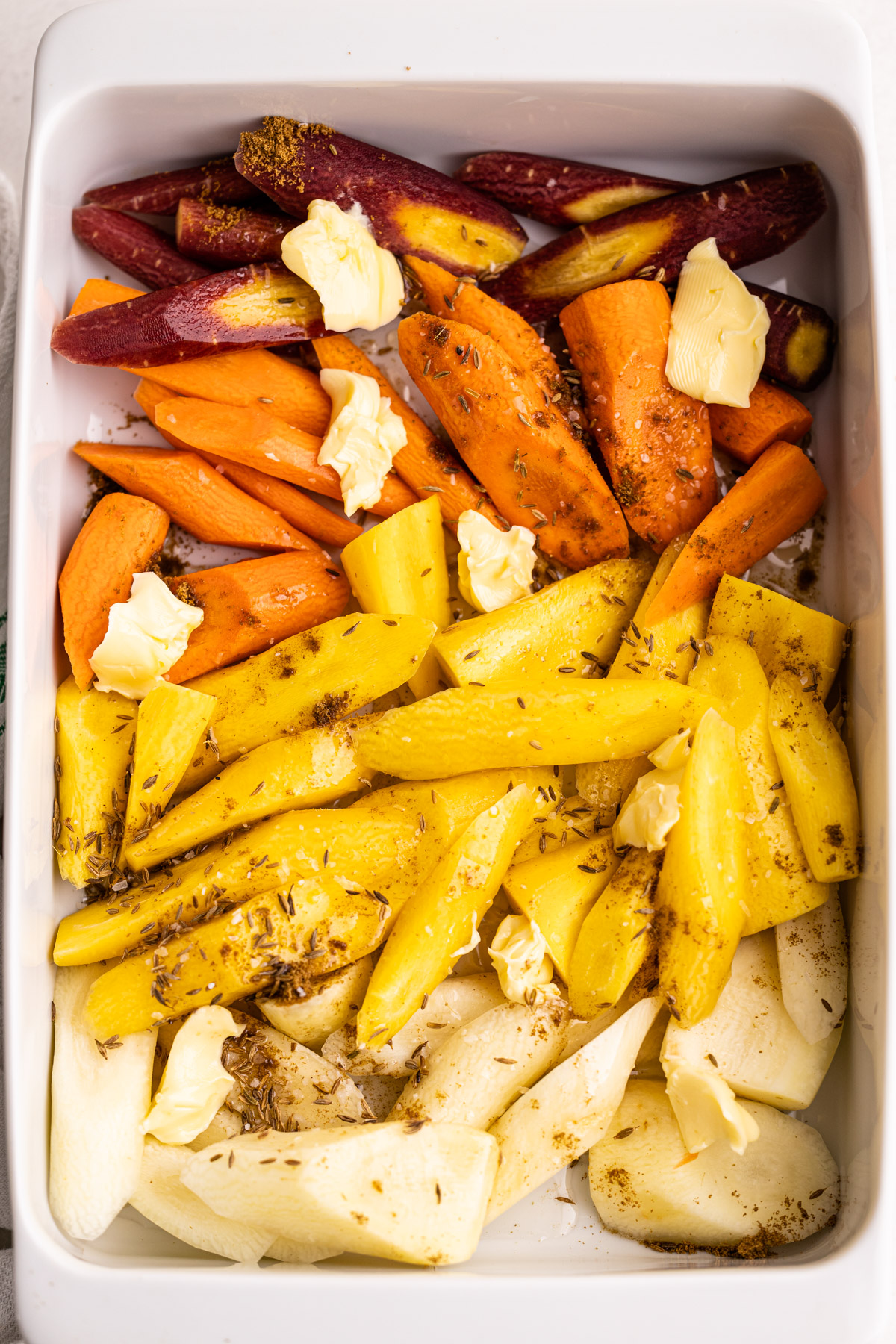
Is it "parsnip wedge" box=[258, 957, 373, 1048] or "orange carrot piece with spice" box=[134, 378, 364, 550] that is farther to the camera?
"orange carrot piece with spice" box=[134, 378, 364, 550]

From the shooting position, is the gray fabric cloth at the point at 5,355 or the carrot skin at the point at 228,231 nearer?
the carrot skin at the point at 228,231

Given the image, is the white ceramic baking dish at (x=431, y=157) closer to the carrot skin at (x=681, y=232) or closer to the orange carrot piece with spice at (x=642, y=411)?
the carrot skin at (x=681, y=232)

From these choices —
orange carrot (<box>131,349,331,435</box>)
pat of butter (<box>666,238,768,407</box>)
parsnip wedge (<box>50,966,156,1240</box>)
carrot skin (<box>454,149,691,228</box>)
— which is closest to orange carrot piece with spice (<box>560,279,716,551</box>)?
pat of butter (<box>666,238,768,407</box>)

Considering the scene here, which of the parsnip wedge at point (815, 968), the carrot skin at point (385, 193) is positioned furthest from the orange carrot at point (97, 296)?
the parsnip wedge at point (815, 968)

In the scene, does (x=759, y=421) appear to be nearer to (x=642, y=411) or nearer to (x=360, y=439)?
(x=642, y=411)

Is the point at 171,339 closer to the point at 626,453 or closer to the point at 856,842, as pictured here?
the point at 626,453

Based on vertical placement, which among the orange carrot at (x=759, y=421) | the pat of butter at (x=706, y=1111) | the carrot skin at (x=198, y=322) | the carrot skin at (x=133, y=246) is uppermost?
the carrot skin at (x=133, y=246)

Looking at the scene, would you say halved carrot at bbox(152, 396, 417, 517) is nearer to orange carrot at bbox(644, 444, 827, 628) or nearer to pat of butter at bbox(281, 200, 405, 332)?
pat of butter at bbox(281, 200, 405, 332)
